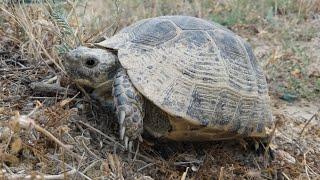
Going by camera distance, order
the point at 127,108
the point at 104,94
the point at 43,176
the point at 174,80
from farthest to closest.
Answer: the point at 104,94
the point at 174,80
the point at 127,108
the point at 43,176

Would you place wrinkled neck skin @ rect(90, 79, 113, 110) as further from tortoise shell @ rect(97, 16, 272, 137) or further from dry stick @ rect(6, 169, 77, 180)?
dry stick @ rect(6, 169, 77, 180)

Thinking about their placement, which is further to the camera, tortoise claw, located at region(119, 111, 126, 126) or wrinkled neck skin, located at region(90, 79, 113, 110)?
wrinkled neck skin, located at region(90, 79, 113, 110)

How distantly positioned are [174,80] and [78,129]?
53 cm

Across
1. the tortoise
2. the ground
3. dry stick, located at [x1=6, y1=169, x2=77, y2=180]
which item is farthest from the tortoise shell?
dry stick, located at [x1=6, y1=169, x2=77, y2=180]

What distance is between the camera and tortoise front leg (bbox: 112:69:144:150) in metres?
2.56

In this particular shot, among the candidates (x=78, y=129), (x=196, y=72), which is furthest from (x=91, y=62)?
(x=196, y=72)

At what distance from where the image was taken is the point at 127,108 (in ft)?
8.38

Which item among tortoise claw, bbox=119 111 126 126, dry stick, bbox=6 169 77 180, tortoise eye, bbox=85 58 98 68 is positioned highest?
tortoise eye, bbox=85 58 98 68

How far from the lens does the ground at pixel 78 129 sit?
2.37 m

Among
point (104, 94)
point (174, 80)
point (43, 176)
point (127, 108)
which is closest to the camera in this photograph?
point (43, 176)

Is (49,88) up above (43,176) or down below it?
below

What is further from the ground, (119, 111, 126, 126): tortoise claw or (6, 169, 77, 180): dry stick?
(6, 169, 77, 180): dry stick

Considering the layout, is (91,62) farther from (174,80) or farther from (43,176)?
(43,176)

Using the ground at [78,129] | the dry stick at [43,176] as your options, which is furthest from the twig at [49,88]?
the dry stick at [43,176]
